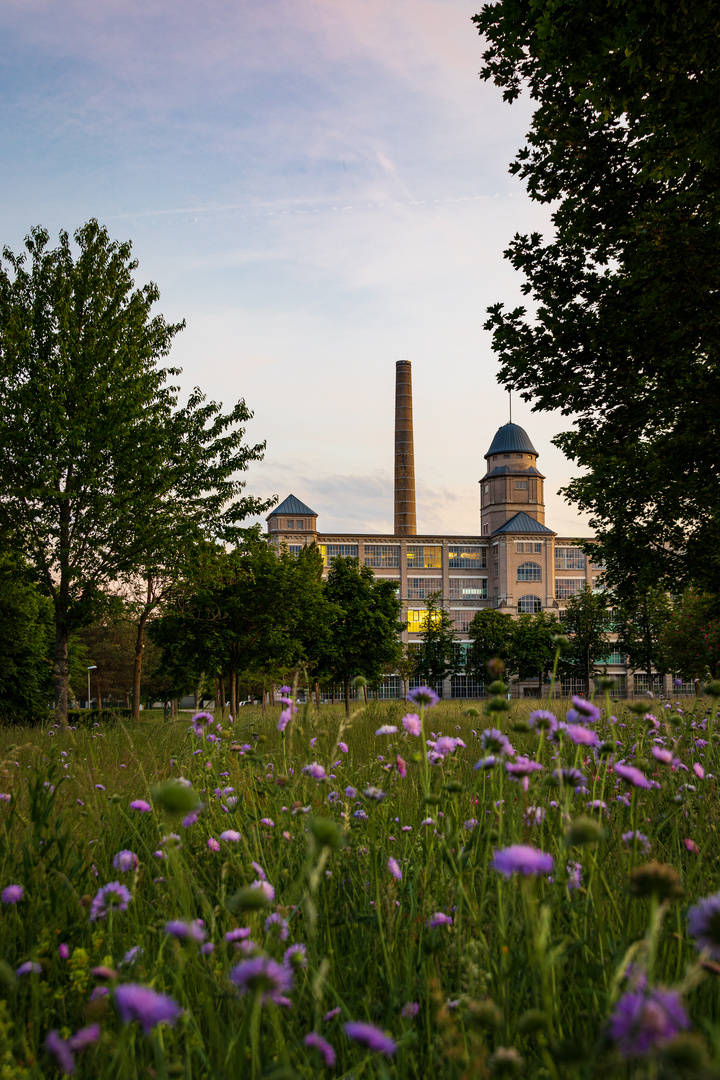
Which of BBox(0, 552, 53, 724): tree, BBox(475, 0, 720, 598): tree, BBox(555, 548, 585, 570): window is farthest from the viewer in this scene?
BBox(555, 548, 585, 570): window

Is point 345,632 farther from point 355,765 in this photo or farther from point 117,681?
point 117,681

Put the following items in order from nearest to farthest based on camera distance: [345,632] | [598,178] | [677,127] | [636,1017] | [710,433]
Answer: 1. [636,1017]
2. [677,127]
3. [710,433]
4. [598,178]
5. [345,632]

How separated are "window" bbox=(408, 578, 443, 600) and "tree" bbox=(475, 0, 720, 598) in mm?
73151

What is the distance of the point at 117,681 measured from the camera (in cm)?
6244

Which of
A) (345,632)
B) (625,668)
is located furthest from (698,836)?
(625,668)

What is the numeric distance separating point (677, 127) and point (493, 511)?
270 feet

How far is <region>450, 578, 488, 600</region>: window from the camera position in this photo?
278 ft

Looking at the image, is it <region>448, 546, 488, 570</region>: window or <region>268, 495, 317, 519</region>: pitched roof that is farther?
<region>448, 546, 488, 570</region>: window

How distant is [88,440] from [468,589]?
7453 cm

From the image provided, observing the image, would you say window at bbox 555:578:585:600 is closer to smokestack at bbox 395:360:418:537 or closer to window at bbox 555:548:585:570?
window at bbox 555:548:585:570

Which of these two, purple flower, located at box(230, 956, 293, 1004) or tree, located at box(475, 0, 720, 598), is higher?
tree, located at box(475, 0, 720, 598)

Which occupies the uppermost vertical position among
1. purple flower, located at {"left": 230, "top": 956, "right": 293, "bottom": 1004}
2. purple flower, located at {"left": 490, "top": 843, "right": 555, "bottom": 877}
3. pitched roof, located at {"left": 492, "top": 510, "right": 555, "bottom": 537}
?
pitched roof, located at {"left": 492, "top": 510, "right": 555, "bottom": 537}

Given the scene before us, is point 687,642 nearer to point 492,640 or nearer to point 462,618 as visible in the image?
point 492,640

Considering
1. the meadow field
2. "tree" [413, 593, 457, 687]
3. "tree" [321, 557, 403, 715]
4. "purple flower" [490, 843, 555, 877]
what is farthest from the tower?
"purple flower" [490, 843, 555, 877]
